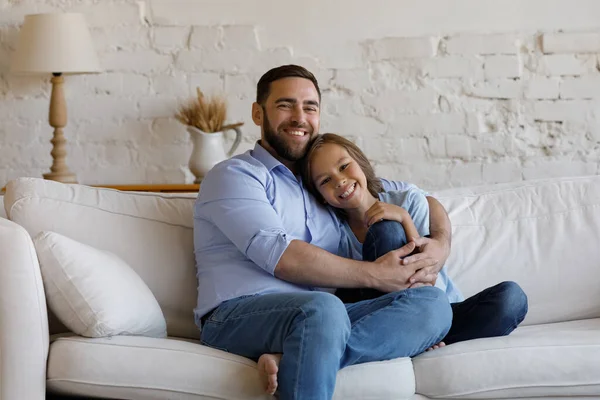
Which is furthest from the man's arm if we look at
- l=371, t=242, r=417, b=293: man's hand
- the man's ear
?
the man's ear

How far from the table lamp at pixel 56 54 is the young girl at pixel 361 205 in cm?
133

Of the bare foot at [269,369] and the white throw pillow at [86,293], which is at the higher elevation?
the white throw pillow at [86,293]

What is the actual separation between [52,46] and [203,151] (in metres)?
0.72

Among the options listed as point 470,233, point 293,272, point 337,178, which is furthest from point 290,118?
point 470,233

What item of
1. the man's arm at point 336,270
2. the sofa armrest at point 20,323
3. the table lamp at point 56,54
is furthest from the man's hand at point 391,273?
the table lamp at point 56,54

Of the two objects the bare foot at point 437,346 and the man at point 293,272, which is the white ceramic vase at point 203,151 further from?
the bare foot at point 437,346

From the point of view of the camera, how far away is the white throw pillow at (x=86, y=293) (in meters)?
2.23

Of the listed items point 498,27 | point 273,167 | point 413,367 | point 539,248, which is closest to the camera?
point 413,367

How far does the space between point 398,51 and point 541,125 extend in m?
0.69

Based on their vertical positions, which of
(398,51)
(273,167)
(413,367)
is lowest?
(413,367)

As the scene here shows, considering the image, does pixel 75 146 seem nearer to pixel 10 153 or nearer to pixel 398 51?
pixel 10 153

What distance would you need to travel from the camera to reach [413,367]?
7.32 feet

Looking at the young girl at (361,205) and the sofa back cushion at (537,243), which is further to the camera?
the sofa back cushion at (537,243)

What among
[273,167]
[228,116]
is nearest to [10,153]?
[228,116]
